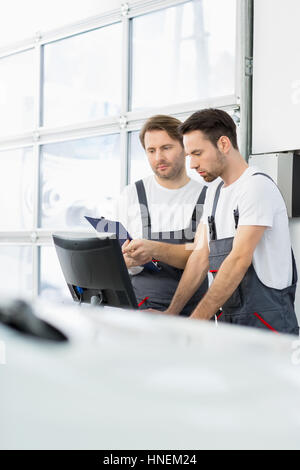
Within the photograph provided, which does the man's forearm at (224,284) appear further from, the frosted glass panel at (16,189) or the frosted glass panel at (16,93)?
the frosted glass panel at (16,93)

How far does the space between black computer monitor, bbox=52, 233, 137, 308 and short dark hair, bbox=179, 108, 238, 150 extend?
70 cm

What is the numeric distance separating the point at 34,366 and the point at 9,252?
3407mm

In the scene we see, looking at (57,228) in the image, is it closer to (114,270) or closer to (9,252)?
(9,252)

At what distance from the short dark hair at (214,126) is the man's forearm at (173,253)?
428 millimetres

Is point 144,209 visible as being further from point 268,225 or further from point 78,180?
point 78,180

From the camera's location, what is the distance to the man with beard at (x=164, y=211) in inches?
86.5

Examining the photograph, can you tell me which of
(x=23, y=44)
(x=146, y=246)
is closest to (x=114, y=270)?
(x=146, y=246)

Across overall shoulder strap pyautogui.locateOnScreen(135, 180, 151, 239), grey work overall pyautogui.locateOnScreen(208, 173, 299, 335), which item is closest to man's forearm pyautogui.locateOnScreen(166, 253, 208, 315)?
grey work overall pyautogui.locateOnScreen(208, 173, 299, 335)

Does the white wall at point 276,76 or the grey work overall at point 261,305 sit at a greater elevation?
the white wall at point 276,76

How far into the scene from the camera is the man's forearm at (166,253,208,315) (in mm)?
2037

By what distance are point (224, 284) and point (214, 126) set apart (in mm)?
588

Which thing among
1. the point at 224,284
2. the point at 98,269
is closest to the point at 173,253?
the point at 224,284

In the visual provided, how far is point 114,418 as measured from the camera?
13.4 inches

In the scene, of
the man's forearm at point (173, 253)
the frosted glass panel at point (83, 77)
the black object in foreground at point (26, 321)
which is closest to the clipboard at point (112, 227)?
the man's forearm at point (173, 253)
